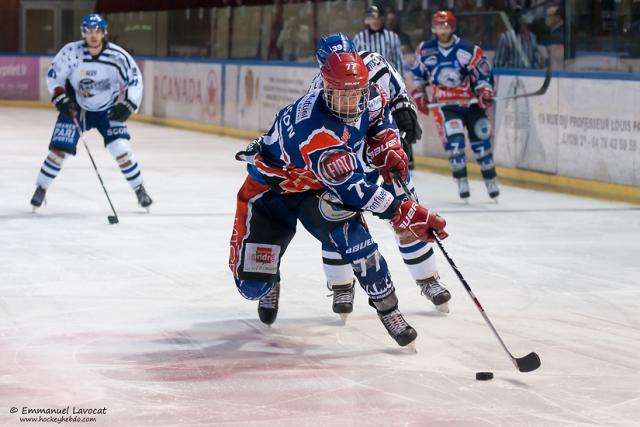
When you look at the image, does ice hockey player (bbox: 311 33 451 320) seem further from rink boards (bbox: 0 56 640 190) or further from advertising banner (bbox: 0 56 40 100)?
advertising banner (bbox: 0 56 40 100)

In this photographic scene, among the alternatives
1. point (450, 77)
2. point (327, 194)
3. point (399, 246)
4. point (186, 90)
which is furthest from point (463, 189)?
point (186, 90)

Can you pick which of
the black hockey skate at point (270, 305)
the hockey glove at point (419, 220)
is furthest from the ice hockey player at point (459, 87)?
the hockey glove at point (419, 220)

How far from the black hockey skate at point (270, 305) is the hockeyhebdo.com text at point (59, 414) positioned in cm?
130

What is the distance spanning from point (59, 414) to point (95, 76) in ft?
16.1

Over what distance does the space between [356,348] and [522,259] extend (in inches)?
89.1

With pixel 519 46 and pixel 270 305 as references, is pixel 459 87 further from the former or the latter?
pixel 270 305

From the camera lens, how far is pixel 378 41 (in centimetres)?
1134

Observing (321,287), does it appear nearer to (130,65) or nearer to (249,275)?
(249,275)

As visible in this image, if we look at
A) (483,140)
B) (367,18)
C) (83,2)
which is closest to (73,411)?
(483,140)

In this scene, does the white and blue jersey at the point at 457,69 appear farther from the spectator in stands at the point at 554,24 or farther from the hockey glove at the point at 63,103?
the hockey glove at the point at 63,103

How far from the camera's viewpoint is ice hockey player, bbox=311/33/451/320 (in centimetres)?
499

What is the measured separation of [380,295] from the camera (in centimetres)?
452

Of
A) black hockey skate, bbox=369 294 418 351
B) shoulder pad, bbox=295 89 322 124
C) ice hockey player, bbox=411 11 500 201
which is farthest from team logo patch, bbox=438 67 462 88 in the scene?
shoulder pad, bbox=295 89 322 124

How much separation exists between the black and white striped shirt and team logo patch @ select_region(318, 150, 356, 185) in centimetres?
724
